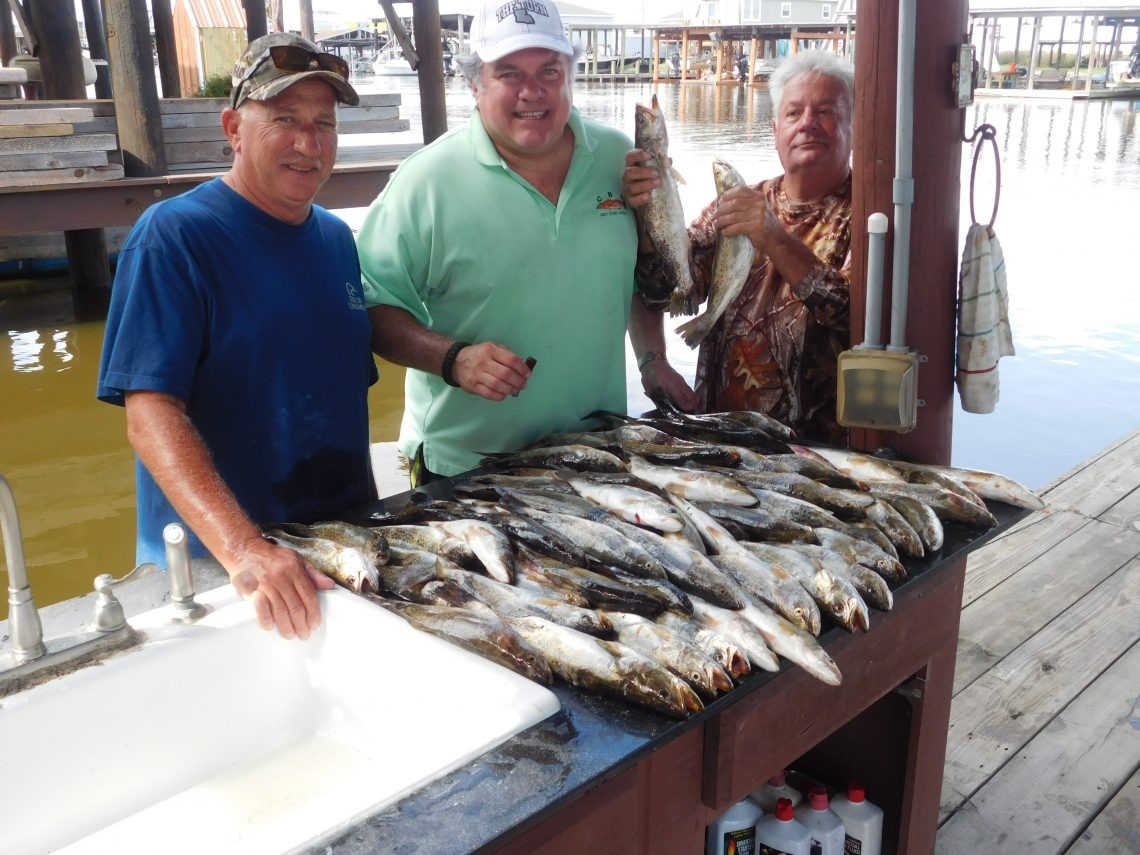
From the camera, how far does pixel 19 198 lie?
25.9 feet

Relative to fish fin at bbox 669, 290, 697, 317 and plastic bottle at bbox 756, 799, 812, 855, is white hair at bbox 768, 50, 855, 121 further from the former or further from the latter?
plastic bottle at bbox 756, 799, 812, 855

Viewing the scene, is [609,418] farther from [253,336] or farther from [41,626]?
[41,626]

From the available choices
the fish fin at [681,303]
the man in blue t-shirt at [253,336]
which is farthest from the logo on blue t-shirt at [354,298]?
the fish fin at [681,303]

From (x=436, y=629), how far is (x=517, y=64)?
1822 mm

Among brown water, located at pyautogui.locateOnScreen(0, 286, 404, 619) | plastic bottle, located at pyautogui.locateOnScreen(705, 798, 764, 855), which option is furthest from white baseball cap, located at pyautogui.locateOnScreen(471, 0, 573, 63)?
brown water, located at pyautogui.locateOnScreen(0, 286, 404, 619)

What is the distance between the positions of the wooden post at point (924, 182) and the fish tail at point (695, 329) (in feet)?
1.62

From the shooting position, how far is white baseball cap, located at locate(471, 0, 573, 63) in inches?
115

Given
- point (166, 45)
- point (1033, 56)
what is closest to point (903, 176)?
point (166, 45)

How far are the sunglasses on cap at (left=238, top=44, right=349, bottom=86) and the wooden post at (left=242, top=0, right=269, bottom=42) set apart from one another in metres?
10.9

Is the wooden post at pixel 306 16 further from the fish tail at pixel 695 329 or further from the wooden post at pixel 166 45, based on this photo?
the fish tail at pixel 695 329

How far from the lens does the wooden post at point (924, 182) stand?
287cm

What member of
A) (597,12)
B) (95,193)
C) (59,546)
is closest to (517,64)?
(59,546)

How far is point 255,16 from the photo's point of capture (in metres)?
12.5

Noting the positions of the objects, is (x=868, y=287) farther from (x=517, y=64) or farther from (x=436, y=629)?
(x=436, y=629)
